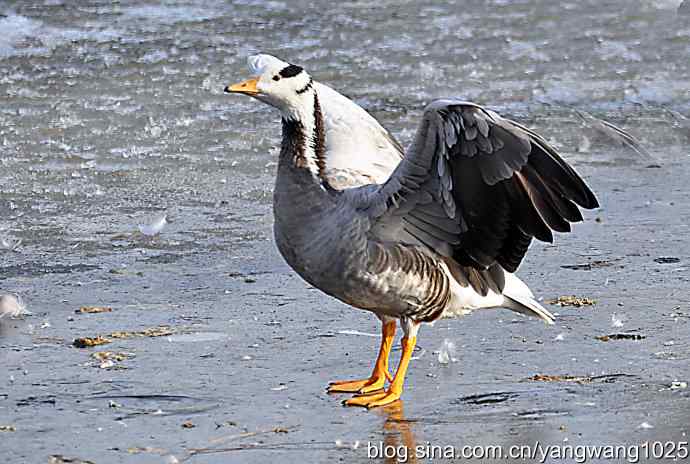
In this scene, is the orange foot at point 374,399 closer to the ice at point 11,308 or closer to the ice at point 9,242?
the ice at point 11,308

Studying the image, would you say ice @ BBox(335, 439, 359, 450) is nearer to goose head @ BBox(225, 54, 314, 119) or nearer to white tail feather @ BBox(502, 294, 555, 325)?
white tail feather @ BBox(502, 294, 555, 325)

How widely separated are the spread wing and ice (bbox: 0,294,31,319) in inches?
73.0

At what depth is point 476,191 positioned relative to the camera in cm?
514

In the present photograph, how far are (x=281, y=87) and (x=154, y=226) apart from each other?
264 cm

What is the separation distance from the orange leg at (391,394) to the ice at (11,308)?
184cm

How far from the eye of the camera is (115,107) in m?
11.3

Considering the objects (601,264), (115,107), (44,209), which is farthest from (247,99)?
(601,264)

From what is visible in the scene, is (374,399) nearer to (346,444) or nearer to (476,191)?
(346,444)

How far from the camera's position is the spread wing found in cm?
494

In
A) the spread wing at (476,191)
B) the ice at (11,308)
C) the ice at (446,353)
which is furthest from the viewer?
the ice at (11,308)

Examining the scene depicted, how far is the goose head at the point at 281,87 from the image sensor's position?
5441 millimetres

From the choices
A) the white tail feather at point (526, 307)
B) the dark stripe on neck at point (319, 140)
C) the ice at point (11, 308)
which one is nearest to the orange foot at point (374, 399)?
the white tail feather at point (526, 307)

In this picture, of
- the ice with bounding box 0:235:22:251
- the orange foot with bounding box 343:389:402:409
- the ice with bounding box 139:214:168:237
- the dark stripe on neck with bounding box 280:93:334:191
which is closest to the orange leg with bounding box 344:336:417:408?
the orange foot with bounding box 343:389:402:409

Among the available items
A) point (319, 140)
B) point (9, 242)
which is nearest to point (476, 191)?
point (319, 140)
